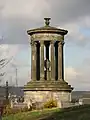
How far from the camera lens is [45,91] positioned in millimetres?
49031

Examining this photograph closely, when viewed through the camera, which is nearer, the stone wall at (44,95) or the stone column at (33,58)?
the stone wall at (44,95)

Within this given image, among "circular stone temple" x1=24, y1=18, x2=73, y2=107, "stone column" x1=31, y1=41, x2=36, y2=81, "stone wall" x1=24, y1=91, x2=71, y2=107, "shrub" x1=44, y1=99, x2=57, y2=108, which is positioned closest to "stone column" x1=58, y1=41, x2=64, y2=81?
"circular stone temple" x1=24, y1=18, x2=73, y2=107

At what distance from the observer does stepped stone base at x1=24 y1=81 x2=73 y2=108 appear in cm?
4897

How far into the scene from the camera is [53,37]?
50531 mm

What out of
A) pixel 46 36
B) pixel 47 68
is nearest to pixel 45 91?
pixel 47 68

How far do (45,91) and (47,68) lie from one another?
3.17 m

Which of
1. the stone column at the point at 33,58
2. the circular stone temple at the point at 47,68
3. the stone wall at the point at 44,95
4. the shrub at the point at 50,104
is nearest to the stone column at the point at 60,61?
the circular stone temple at the point at 47,68

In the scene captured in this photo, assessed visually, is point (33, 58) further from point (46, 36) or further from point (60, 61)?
point (46, 36)

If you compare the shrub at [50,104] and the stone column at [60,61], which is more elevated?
the stone column at [60,61]

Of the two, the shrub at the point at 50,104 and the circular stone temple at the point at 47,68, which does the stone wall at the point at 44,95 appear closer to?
the circular stone temple at the point at 47,68

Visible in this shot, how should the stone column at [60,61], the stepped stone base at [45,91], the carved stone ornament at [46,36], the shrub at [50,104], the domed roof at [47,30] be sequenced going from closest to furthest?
the shrub at [50,104]
the stepped stone base at [45,91]
the domed roof at [47,30]
the carved stone ornament at [46,36]
the stone column at [60,61]

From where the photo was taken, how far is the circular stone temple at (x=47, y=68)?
49188 millimetres

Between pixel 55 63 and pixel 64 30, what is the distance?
12.3 feet

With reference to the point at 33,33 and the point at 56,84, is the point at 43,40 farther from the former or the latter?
the point at 56,84
